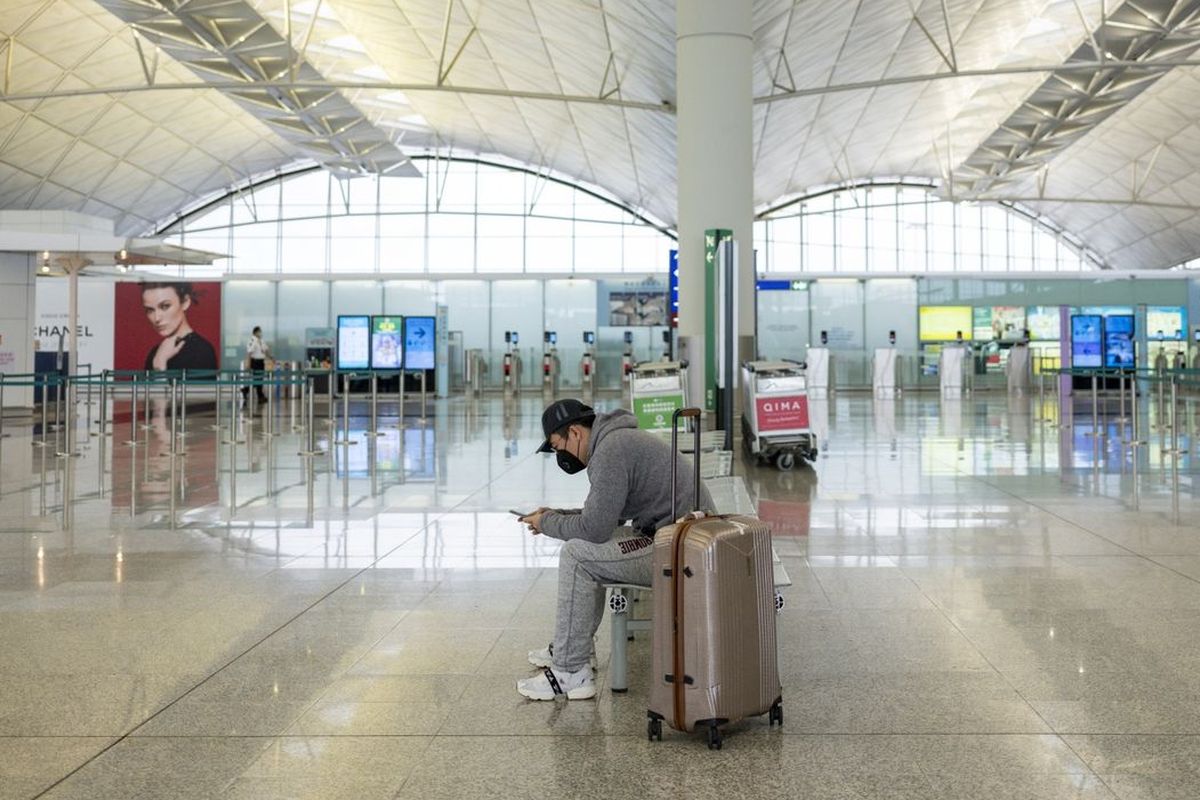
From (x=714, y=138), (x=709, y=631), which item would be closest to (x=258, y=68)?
(x=714, y=138)

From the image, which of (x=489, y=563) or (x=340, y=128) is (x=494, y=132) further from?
(x=489, y=563)

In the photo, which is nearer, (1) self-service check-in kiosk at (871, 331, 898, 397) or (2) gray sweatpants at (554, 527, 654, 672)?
(2) gray sweatpants at (554, 527, 654, 672)

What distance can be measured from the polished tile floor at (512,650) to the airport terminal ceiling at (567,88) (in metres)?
14.3

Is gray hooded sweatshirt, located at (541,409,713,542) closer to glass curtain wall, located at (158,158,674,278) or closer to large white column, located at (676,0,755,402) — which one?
large white column, located at (676,0,755,402)

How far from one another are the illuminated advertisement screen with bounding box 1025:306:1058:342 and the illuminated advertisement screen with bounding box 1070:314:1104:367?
0.87 metres

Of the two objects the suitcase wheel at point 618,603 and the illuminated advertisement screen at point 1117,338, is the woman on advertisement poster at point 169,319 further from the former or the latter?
the suitcase wheel at point 618,603

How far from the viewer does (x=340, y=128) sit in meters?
30.9

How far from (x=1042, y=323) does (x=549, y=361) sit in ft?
57.5

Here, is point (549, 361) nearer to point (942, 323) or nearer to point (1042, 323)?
point (942, 323)

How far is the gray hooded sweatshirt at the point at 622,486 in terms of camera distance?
16.0ft

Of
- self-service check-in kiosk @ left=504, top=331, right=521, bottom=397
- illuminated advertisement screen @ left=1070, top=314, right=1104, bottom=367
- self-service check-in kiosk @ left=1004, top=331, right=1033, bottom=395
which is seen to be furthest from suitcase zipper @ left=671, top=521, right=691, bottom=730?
illuminated advertisement screen @ left=1070, top=314, right=1104, bottom=367

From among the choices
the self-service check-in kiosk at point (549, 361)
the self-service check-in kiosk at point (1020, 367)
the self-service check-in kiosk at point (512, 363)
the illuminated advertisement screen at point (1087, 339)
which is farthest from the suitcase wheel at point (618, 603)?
the illuminated advertisement screen at point (1087, 339)

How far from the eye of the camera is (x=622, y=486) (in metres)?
4.89

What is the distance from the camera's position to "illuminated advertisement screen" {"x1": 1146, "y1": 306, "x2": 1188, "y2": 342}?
40406mm
